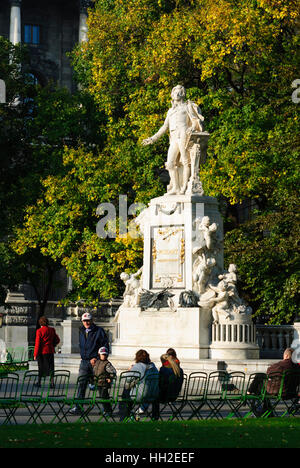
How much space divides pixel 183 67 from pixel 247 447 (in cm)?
2253

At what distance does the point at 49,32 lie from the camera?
57969 millimetres

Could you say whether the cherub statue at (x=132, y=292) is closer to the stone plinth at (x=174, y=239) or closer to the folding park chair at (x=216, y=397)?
the stone plinth at (x=174, y=239)

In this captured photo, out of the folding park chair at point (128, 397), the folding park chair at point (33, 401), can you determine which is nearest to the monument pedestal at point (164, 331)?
the folding park chair at point (33, 401)

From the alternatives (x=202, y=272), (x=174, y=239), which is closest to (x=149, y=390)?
(x=202, y=272)

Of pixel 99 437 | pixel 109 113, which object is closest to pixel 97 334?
pixel 99 437

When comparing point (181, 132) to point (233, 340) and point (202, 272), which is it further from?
point (233, 340)

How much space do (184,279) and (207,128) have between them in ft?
33.8

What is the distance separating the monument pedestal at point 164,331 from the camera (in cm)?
2022

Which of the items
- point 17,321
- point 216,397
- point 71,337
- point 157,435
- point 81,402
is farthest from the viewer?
point 17,321

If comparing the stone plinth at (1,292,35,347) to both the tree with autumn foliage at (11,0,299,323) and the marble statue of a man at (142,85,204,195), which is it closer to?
the tree with autumn foliage at (11,0,299,323)

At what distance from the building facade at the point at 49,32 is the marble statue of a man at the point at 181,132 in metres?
35.2

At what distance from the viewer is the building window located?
189 feet

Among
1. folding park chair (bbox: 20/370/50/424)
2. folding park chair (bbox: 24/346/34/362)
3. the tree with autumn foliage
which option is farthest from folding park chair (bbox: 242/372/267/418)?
folding park chair (bbox: 24/346/34/362)

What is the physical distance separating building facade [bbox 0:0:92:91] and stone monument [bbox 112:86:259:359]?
3567 centimetres
